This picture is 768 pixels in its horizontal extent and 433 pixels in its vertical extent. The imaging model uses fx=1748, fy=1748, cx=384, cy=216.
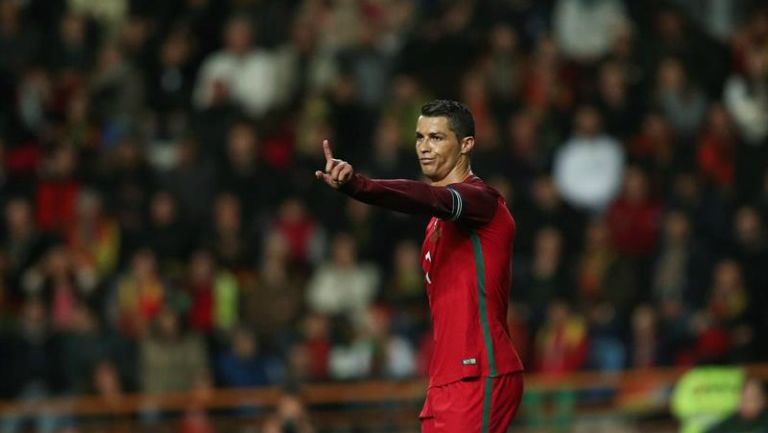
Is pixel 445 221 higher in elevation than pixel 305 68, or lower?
lower

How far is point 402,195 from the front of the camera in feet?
20.9

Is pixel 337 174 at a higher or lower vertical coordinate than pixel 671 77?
lower

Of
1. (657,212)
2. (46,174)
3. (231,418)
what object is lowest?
(231,418)

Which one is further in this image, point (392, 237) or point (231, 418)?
point (392, 237)

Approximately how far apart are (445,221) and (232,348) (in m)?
7.53

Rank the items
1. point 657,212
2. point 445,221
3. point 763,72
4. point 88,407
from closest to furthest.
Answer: point 445,221 → point 88,407 → point 657,212 → point 763,72

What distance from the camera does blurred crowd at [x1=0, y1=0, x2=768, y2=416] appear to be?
46.6ft

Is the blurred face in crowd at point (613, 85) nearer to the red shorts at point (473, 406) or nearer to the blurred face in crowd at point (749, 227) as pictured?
the blurred face in crowd at point (749, 227)

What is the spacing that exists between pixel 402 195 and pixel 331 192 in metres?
9.09

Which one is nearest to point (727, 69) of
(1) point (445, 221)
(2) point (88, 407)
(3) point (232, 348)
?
(3) point (232, 348)

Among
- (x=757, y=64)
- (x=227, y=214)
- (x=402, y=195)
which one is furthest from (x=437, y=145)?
(x=757, y=64)

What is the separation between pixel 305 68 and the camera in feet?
54.5

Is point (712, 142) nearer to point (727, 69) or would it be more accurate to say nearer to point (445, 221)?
point (727, 69)

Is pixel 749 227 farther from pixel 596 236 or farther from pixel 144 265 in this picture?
pixel 144 265
